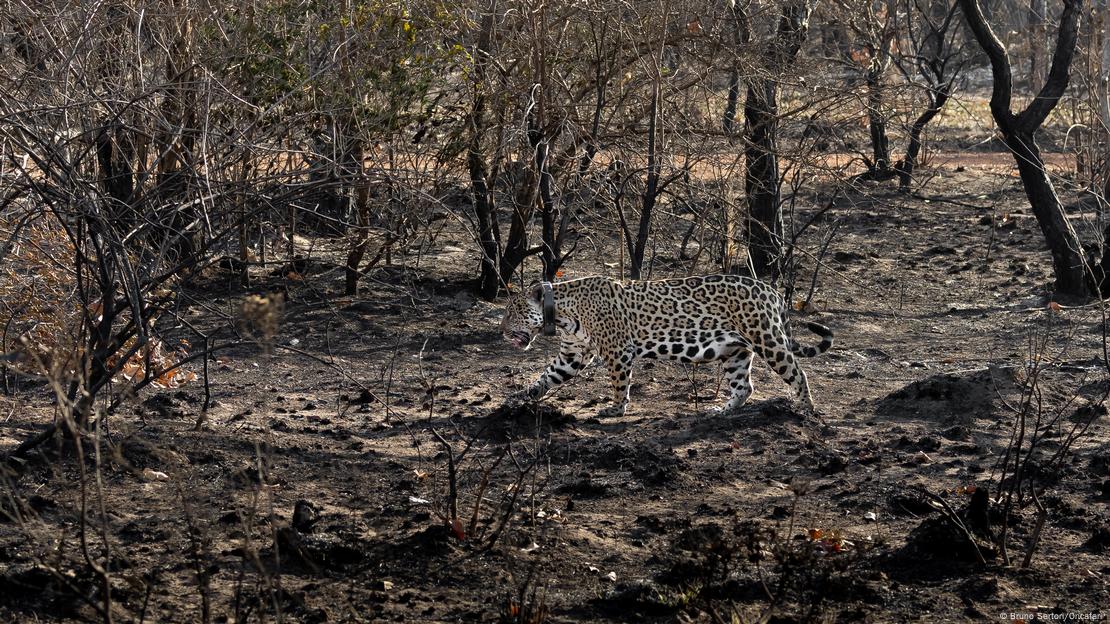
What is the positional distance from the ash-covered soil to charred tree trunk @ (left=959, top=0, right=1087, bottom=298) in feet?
2.44

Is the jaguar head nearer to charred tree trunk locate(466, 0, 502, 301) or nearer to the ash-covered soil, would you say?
charred tree trunk locate(466, 0, 502, 301)

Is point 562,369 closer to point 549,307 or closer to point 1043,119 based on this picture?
point 549,307

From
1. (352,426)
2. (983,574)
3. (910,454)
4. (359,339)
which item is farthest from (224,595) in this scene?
(359,339)

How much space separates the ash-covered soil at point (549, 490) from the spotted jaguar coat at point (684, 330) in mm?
347

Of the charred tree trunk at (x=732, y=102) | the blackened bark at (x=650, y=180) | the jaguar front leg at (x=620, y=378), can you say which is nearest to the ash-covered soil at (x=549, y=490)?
the jaguar front leg at (x=620, y=378)

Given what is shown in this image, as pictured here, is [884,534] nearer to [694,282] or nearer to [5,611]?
[694,282]

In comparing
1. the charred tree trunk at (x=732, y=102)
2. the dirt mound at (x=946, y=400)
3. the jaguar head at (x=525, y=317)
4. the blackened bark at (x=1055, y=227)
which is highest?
the charred tree trunk at (x=732, y=102)

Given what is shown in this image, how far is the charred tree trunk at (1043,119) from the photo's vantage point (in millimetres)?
13250

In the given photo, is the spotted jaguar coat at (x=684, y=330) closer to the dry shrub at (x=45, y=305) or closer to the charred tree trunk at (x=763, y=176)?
the charred tree trunk at (x=763, y=176)

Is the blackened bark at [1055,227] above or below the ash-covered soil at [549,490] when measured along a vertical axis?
above

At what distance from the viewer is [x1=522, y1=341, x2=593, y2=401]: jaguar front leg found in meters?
9.99

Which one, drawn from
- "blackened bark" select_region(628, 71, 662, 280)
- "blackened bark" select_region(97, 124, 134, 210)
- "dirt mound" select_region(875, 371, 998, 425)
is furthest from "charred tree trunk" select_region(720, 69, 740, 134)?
"blackened bark" select_region(97, 124, 134, 210)

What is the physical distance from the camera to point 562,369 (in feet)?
33.1

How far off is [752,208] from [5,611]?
30.0 ft
